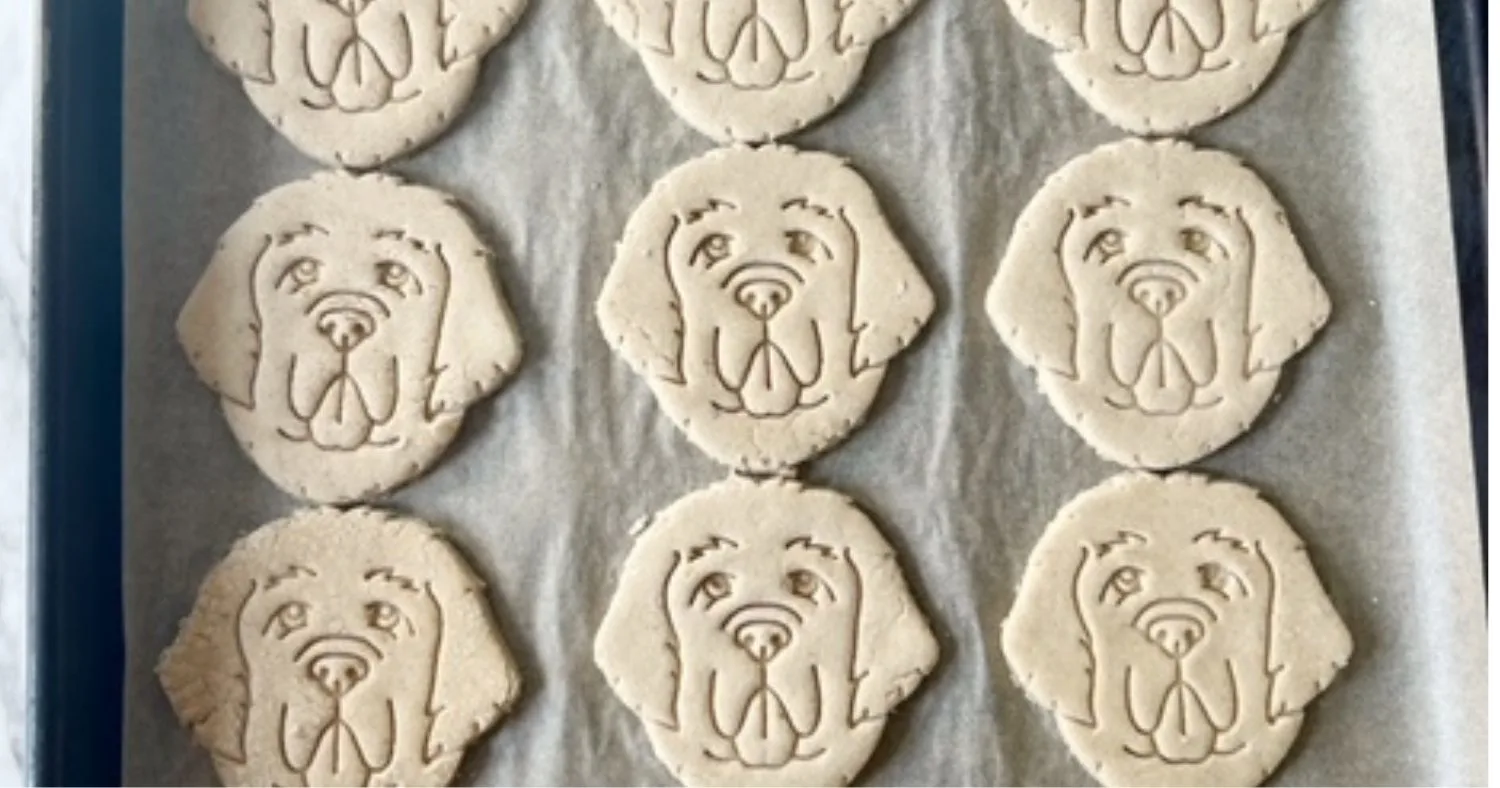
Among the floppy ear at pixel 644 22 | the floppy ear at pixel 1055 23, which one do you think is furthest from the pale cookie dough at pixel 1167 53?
the floppy ear at pixel 644 22

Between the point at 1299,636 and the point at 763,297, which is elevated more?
the point at 763,297

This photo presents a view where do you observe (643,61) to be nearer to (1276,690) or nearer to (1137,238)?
(1137,238)

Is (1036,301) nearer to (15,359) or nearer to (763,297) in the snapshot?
(763,297)

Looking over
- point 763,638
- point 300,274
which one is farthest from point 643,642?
point 300,274

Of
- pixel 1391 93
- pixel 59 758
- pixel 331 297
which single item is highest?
pixel 1391 93

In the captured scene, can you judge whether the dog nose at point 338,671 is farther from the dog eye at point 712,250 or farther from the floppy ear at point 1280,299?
the floppy ear at point 1280,299

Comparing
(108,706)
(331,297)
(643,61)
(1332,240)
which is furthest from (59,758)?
(1332,240)
